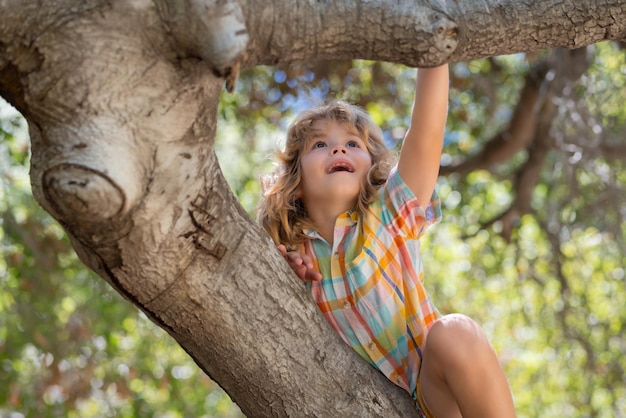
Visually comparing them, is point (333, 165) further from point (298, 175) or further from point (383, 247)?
point (383, 247)

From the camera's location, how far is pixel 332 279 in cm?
231

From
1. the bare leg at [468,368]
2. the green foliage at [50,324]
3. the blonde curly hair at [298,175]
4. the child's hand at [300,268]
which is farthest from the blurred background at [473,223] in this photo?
the bare leg at [468,368]

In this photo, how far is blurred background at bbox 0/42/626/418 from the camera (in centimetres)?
523

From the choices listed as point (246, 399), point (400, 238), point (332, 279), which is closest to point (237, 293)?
point (246, 399)

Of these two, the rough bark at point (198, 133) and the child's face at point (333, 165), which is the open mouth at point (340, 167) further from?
the rough bark at point (198, 133)

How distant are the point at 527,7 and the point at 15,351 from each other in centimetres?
473

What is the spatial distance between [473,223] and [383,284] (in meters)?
5.01

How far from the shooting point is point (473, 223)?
7.17 metres

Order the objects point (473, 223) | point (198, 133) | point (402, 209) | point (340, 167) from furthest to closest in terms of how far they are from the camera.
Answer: point (473, 223) → point (340, 167) → point (402, 209) → point (198, 133)

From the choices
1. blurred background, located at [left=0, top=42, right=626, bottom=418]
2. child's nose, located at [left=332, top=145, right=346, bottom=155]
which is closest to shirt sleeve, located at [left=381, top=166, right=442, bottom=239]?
child's nose, located at [left=332, top=145, right=346, bottom=155]

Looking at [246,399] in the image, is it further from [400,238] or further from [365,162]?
[365,162]

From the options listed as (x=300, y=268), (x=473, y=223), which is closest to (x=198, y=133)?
(x=300, y=268)

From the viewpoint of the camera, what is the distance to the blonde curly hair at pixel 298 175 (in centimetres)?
254

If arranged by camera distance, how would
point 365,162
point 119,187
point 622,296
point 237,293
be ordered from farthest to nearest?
point 622,296 < point 365,162 < point 237,293 < point 119,187
